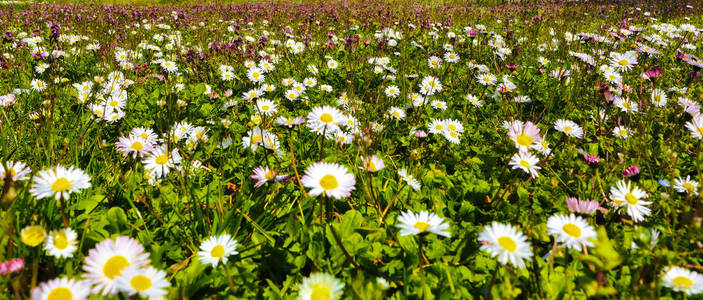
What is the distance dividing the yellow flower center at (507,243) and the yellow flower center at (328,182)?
641mm

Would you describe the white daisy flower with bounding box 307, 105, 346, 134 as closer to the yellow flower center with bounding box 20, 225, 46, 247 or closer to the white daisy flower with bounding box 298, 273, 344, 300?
the white daisy flower with bounding box 298, 273, 344, 300

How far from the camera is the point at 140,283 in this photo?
3.51ft

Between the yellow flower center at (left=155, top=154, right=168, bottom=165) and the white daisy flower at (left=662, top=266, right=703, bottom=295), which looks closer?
the white daisy flower at (left=662, top=266, right=703, bottom=295)

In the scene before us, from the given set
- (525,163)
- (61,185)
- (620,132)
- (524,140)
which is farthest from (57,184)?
(620,132)

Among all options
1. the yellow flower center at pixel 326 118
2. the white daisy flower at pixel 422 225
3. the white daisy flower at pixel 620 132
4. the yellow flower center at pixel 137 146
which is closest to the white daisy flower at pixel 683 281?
the white daisy flower at pixel 422 225

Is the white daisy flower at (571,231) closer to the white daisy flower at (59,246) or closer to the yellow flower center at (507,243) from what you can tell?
the yellow flower center at (507,243)

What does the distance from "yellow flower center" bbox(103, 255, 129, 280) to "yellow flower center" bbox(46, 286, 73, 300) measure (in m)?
0.10

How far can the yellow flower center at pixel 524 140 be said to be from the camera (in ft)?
5.33

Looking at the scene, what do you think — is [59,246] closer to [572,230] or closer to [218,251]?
[218,251]

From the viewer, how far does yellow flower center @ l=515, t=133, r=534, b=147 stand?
162cm

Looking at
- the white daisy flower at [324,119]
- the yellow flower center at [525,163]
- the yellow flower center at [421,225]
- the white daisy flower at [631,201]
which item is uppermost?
the white daisy flower at [324,119]

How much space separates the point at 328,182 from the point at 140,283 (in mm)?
715

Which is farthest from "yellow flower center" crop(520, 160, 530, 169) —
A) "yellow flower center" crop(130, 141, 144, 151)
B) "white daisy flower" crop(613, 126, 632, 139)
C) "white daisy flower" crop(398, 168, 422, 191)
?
"yellow flower center" crop(130, 141, 144, 151)

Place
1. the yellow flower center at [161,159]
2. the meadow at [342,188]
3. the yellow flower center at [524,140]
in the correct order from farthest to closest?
the yellow flower center at [161,159] < the yellow flower center at [524,140] < the meadow at [342,188]
